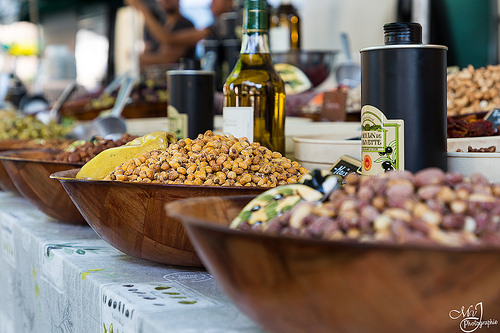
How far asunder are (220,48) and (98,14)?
9.22m

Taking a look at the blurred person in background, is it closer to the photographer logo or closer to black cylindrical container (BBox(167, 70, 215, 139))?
black cylindrical container (BBox(167, 70, 215, 139))

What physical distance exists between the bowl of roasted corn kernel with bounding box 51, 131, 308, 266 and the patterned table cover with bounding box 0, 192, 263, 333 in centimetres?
5

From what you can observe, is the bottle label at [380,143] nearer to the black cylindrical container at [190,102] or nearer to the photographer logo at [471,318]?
the photographer logo at [471,318]

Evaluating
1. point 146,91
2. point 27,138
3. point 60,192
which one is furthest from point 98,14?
point 60,192

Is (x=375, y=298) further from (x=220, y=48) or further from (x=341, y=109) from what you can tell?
(x=220, y=48)

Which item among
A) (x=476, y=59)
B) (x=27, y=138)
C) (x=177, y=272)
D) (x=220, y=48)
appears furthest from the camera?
(x=476, y=59)

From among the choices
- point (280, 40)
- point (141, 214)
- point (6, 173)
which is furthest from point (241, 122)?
point (280, 40)

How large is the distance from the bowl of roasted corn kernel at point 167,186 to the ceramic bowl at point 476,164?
8.7 inches

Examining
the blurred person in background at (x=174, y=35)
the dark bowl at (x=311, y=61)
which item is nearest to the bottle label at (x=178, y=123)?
the dark bowl at (x=311, y=61)

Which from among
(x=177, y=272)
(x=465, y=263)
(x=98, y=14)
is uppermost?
(x=98, y=14)

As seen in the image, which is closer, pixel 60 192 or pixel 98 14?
pixel 60 192

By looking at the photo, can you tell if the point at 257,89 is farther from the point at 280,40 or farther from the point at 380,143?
the point at 280,40

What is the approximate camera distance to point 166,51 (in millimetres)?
5508

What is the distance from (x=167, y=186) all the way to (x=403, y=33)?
356 millimetres
